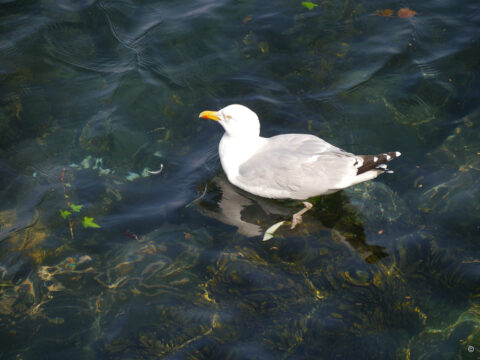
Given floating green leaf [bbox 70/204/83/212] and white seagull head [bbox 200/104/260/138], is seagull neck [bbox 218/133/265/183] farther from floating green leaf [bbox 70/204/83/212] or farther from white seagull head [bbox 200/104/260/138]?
floating green leaf [bbox 70/204/83/212]

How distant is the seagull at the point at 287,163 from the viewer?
525cm

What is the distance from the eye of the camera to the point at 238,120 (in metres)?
5.63

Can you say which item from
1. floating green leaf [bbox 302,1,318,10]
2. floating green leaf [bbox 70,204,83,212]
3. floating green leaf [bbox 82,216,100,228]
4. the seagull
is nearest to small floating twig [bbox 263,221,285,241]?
the seagull

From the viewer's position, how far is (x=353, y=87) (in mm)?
6805

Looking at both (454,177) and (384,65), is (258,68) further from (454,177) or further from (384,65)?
(454,177)

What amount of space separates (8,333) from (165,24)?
5.16 m

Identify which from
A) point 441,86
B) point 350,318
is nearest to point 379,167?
point 350,318

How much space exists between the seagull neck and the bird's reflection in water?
248 millimetres

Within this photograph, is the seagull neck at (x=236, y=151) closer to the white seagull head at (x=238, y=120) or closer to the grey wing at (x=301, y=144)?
the white seagull head at (x=238, y=120)

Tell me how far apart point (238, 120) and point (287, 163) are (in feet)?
2.64

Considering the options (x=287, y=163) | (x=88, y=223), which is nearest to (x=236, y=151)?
(x=287, y=163)

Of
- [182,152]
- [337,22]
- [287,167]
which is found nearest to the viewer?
[287,167]

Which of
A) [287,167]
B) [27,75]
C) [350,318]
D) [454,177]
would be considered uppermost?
[27,75]

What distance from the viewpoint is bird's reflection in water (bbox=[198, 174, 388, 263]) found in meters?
5.27
